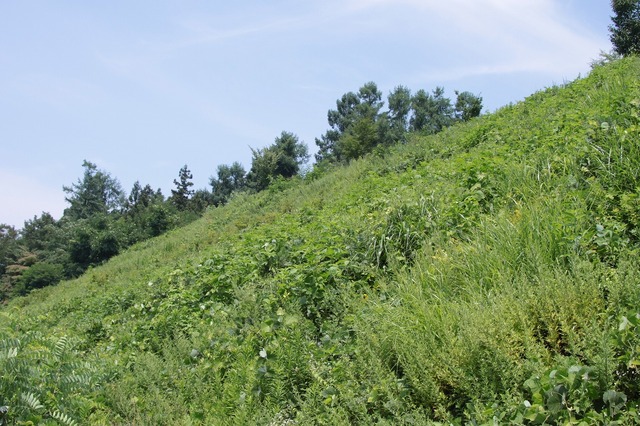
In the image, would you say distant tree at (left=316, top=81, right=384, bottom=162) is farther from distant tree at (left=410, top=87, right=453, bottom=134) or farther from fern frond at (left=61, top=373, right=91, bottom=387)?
fern frond at (left=61, top=373, right=91, bottom=387)

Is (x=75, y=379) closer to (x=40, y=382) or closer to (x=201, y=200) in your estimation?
(x=40, y=382)

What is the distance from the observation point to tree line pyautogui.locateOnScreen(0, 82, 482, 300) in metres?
39.4

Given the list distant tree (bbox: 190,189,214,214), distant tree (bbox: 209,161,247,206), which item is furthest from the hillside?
distant tree (bbox: 209,161,247,206)

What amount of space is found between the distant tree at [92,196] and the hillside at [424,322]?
245 ft

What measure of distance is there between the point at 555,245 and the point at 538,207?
789 mm

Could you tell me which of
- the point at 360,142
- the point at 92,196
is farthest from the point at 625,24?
the point at 92,196

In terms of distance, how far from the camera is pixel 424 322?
3.82 m

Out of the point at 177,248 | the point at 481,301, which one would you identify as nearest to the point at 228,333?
the point at 481,301

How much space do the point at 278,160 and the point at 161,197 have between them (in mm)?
25768

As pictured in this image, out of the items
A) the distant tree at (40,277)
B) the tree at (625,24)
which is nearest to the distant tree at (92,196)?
the distant tree at (40,277)

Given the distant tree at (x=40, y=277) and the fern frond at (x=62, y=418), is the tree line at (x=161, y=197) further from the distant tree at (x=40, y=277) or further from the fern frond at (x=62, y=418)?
the fern frond at (x=62, y=418)

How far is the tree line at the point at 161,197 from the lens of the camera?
3938 centimetres

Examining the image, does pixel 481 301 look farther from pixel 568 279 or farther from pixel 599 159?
pixel 599 159

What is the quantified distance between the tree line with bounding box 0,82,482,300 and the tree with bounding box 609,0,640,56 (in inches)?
413
